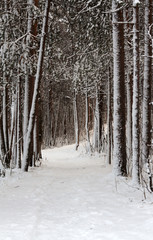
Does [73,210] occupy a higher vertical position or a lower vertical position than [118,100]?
lower

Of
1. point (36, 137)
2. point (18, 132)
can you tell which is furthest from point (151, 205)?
point (36, 137)

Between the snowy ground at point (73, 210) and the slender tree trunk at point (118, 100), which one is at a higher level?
the slender tree trunk at point (118, 100)

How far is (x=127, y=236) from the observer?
15.5ft

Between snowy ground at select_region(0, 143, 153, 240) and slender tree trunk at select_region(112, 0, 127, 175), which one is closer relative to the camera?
snowy ground at select_region(0, 143, 153, 240)

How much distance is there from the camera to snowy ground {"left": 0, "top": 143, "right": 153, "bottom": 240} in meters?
4.95

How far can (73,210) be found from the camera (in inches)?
253

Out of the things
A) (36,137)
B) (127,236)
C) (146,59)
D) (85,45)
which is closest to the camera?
(127,236)

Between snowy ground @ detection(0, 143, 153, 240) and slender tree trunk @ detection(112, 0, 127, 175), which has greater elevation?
slender tree trunk @ detection(112, 0, 127, 175)

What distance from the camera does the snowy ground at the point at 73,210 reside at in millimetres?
4953

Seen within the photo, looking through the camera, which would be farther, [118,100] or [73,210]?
[118,100]

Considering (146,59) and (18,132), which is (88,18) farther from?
(18,132)

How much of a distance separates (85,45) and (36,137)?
465 centimetres

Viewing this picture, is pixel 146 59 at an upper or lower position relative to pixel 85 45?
lower

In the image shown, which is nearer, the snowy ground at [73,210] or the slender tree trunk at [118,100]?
the snowy ground at [73,210]
